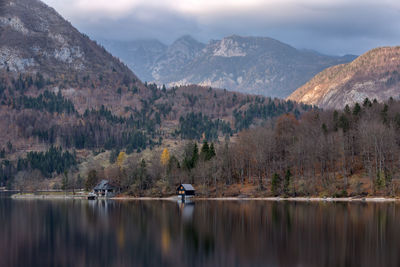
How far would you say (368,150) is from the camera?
123m

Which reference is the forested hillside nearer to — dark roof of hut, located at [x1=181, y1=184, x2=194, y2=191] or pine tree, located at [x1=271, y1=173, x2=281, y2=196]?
pine tree, located at [x1=271, y1=173, x2=281, y2=196]

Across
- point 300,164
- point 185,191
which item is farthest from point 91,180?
point 300,164

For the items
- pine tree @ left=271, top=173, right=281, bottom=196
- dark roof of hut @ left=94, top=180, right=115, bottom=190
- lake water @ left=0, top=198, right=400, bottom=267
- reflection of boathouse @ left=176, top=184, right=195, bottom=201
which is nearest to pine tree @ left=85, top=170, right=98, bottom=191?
dark roof of hut @ left=94, top=180, right=115, bottom=190

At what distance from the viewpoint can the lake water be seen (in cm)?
4794

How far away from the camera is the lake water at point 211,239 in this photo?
157 ft

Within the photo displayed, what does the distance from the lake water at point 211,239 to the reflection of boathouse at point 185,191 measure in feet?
157

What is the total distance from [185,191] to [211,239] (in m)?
78.1

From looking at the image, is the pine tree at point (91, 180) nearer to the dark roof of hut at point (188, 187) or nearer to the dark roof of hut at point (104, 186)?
the dark roof of hut at point (104, 186)

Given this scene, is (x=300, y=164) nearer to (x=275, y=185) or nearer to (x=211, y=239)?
(x=275, y=185)

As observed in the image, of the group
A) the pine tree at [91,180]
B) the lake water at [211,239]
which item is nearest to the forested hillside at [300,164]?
the pine tree at [91,180]

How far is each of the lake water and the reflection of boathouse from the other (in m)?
47.8

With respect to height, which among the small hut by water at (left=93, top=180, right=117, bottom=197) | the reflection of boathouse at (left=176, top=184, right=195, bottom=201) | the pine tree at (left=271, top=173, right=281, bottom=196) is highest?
the pine tree at (left=271, top=173, right=281, bottom=196)

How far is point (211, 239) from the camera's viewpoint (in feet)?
199

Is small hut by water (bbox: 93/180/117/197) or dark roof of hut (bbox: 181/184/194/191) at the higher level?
dark roof of hut (bbox: 181/184/194/191)
